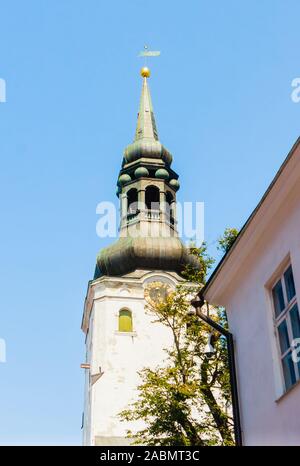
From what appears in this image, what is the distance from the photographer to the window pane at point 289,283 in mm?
8555

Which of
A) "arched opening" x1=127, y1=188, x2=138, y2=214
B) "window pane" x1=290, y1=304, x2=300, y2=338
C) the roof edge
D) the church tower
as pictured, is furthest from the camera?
"arched opening" x1=127, y1=188, x2=138, y2=214

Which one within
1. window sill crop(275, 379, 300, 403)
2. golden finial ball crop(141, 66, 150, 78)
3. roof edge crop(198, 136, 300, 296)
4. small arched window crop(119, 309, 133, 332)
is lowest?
window sill crop(275, 379, 300, 403)

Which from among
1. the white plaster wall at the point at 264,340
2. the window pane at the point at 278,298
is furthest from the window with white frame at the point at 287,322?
the white plaster wall at the point at 264,340

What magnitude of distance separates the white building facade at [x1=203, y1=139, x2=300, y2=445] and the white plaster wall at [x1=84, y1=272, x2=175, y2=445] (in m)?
22.0

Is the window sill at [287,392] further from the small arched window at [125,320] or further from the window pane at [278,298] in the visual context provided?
the small arched window at [125,320]

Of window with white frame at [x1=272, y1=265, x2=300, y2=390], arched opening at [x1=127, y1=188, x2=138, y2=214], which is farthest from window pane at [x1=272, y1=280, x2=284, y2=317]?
arched opening at [x1=127, y1=188, x2=138, y2=214]

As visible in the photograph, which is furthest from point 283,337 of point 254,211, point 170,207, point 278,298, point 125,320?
point 170,207

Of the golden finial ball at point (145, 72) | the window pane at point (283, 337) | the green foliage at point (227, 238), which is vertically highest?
the golden finial ball at point (145, 72)

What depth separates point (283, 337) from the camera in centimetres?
873

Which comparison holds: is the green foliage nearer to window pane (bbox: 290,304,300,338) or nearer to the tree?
the tree

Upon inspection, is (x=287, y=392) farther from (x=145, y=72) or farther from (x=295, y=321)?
(x=145, y=72)

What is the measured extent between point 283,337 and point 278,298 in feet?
1.79

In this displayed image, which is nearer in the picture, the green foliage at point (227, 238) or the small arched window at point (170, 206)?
the green foliage at point (227, 238)

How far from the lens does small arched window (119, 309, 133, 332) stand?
113 feet
